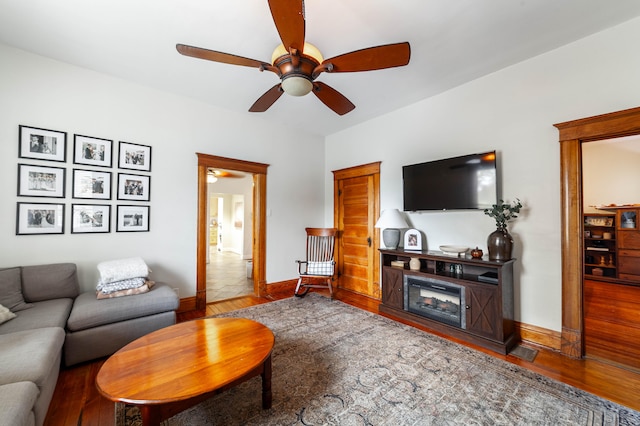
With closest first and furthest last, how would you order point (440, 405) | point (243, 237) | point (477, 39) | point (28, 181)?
point (440, 405) < point (477, 39) < point (28, 181) < point (243, 237)

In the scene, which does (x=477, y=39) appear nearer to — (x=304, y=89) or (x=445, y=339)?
(x=304, y=89)

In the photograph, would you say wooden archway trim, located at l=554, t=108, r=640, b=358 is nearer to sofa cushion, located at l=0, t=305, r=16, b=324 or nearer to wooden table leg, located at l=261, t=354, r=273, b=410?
wooden table leg, located at l=261, t=354, r=273, b=410

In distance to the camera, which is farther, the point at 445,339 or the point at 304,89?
the point at 445,339

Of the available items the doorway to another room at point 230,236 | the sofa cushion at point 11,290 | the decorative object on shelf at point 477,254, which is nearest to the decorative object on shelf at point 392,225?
the decorative object on shelf at point 477,254

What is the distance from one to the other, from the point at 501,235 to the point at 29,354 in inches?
151

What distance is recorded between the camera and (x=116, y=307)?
237 centimetres

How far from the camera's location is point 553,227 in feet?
8.18

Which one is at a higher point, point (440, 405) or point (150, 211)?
point (150, 211)

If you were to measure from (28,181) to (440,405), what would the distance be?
429cm

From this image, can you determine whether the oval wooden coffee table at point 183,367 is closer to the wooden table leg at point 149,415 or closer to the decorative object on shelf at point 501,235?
the wooden table leg at point 149,415

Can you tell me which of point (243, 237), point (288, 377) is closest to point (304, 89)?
point (288, 377)

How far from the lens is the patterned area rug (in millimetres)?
1604

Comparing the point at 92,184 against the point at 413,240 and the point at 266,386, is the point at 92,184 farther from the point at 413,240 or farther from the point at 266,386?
the point at 413,240

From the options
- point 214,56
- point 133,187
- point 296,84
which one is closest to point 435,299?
point 296,84
